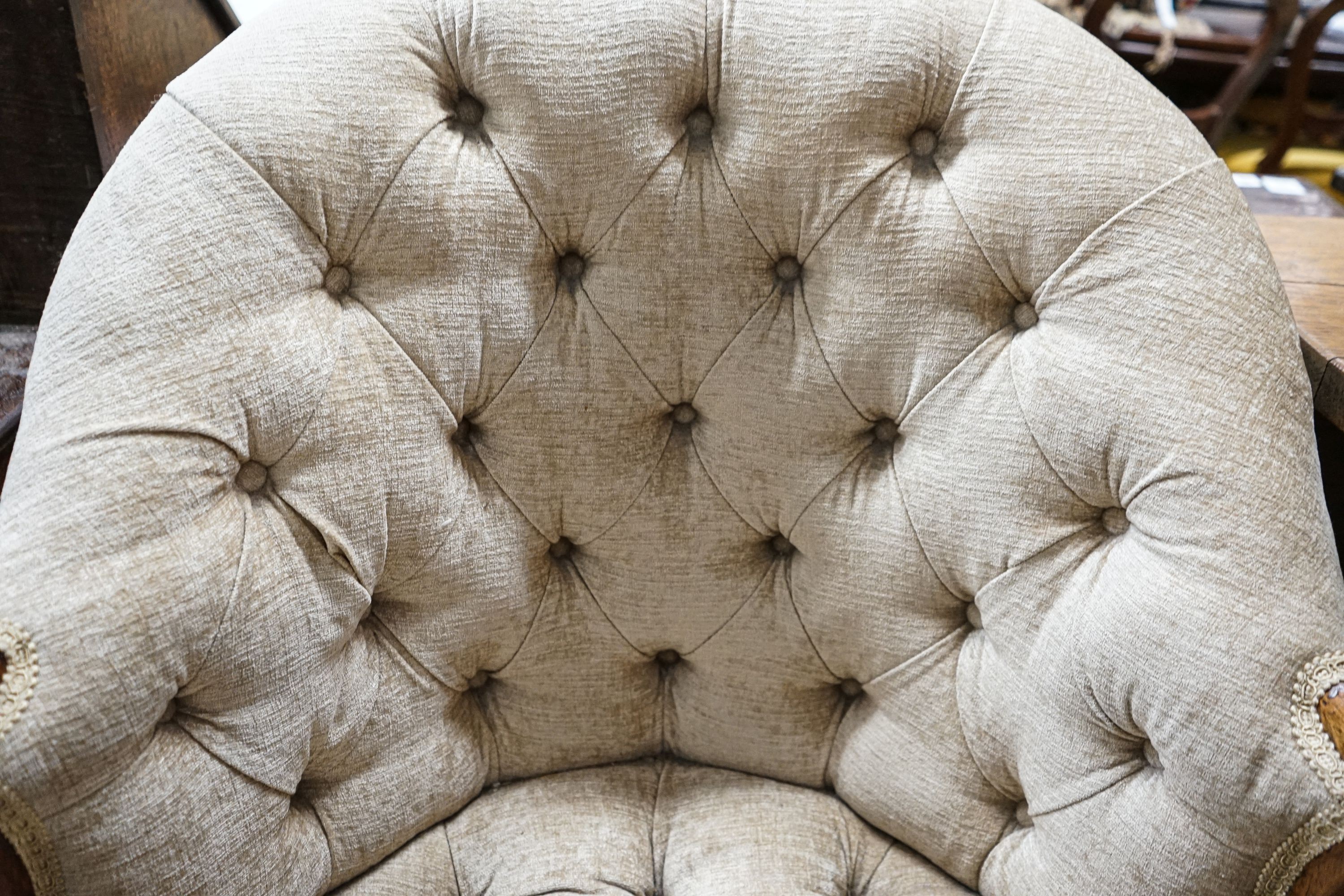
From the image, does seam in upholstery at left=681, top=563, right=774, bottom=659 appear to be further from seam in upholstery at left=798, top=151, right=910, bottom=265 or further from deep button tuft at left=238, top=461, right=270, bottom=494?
deep button tuft at left=238, top=461, right=270, bottom=494

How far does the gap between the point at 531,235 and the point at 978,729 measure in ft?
1.60

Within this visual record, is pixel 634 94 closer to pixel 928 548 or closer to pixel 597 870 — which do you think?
pixel 928 548

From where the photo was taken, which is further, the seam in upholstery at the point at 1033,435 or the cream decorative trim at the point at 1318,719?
the seam in upholstery at the point at 1033,435

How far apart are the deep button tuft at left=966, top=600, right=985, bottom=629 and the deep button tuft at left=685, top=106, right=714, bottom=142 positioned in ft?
1.29

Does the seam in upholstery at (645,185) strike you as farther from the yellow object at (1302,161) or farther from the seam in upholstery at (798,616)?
the yellow object at (1302,161)

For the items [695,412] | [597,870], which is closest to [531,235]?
[695,412]

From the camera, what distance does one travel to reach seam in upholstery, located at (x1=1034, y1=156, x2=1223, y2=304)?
2.26 feet

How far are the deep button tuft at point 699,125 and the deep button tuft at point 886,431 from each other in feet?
0.80

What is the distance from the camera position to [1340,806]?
0.60m

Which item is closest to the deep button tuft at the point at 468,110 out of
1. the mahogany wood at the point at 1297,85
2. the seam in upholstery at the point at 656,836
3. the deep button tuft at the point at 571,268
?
the deep button tuft at the point at 571,268

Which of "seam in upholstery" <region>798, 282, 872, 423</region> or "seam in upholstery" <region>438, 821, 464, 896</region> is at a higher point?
"seam in upholstery" <region>798, 282, 872, 423</region>

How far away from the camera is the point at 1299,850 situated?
621 millimetres

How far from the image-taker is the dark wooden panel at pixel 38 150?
830 millimetres

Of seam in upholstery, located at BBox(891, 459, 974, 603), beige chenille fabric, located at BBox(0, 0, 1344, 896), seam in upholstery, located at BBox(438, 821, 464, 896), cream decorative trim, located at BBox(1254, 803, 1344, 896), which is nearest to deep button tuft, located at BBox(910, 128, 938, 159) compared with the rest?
beige chenille fabric, located at BBox(0, 0, 1344, 896)
